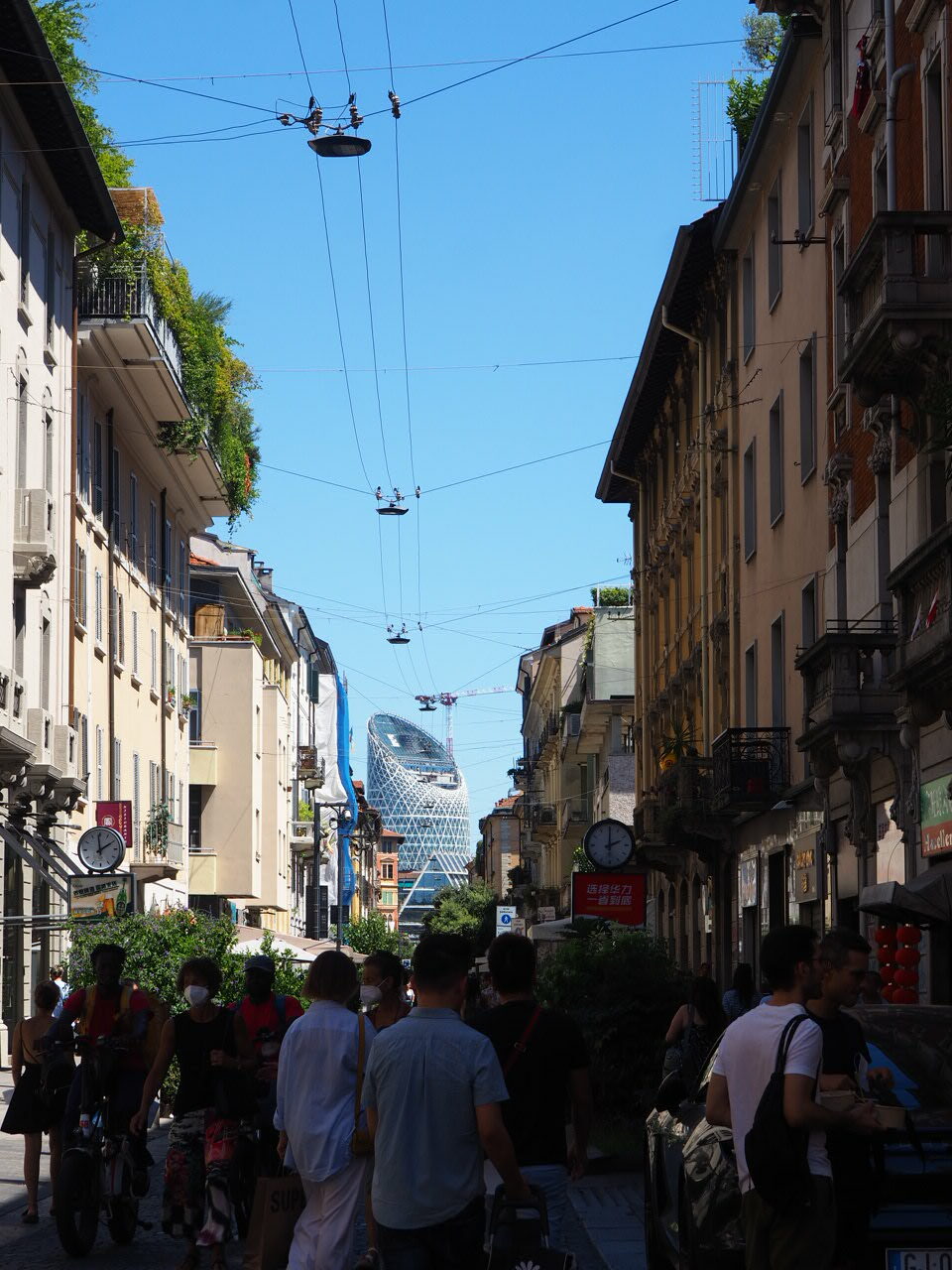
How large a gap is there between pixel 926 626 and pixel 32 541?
57.3ft

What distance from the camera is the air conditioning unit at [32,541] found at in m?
30.5

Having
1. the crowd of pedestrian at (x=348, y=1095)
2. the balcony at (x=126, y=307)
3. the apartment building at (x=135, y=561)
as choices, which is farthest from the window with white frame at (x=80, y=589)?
the crowd of pedestrian at (x=348, y=1095)

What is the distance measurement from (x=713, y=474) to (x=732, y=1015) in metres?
16.8

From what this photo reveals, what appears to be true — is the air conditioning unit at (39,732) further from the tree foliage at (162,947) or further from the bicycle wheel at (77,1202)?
the bicycle wheel at (77,1202)

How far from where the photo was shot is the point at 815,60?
1065 inches

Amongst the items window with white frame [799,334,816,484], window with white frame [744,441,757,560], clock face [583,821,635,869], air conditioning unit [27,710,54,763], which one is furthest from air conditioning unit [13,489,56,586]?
window with white frame [799,334,816,484]

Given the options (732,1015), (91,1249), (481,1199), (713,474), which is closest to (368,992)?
(91,1249)

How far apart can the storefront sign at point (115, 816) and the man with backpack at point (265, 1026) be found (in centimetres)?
2488

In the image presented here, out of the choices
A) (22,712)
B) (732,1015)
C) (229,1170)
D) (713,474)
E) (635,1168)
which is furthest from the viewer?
(713,474)

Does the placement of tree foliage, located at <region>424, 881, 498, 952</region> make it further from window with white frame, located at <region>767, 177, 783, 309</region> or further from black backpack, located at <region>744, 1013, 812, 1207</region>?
black backpack, located at <region>744, 1013, 812, 1207</region>

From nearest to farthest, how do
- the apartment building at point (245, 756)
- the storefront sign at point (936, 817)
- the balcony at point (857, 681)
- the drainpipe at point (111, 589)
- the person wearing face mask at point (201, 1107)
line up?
the person wearing face mask at point (201, 1107) < the storefront sign at point (936, 817) < the balcony at point (857, 681) < the drainpipe at point (111, 589) < the apartment building at point (245, 756)

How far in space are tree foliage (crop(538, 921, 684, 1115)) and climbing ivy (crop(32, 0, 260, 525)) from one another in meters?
19.9

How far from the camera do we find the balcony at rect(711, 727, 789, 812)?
2925 cm

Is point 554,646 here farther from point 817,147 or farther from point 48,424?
point 817,147
